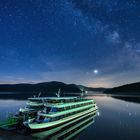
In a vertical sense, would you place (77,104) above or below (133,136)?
above

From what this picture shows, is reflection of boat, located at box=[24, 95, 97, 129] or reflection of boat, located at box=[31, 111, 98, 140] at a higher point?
reflection of boat, located at box=[24, 95, 97, 129]

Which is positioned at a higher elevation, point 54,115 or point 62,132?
point 54,115

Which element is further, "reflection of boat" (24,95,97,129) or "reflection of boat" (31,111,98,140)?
"reflection of boat" (24,95,97,129)

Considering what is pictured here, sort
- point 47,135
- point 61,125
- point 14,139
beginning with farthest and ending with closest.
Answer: point 61,125 < point 47,135 < point 14,139

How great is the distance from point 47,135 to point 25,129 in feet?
23.1

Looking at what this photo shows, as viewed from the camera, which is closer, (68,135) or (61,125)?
(68,135)

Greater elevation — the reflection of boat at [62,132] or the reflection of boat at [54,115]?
the reflection of boat at [54,115]

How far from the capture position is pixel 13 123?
155 feet

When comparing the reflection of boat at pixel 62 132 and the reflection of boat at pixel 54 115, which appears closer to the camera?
the reflection of boat at pixel 62 132

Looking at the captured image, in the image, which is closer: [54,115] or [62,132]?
[62,132]

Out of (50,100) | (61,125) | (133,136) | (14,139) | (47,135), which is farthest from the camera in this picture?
(50,100)

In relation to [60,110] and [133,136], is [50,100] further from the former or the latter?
[133,136]

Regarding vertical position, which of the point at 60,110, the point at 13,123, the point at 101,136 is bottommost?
the point at 101,136

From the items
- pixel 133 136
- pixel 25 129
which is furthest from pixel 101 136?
pixel 25 129
